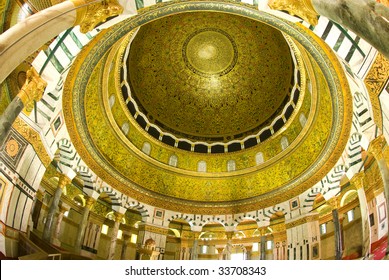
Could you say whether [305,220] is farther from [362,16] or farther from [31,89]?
[31,89]

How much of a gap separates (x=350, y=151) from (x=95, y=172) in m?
11.4

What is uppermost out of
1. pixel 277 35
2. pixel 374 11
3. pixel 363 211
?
pixel 277 35

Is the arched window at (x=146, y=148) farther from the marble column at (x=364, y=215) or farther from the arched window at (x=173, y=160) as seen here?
the marble column at (x=364, y=215)

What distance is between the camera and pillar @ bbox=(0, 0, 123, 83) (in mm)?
6125

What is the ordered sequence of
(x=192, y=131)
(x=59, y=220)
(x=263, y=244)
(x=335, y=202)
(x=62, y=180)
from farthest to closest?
1. (x=192, y=131)
2. (x=263, y=244)
3. (x=59, y=220)
4. (x=335, y=202)
5. (x=62, y=180)

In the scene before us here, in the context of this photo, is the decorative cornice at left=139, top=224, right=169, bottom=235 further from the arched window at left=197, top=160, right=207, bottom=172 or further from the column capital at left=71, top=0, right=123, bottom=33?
the column capital at left=71, top=0, right=123, bottom=33

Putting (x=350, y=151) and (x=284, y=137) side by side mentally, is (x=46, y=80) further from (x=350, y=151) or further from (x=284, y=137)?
(x=284, y=137)

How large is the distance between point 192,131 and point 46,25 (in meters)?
15.0

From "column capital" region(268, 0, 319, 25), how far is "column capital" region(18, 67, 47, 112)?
21.8 ft

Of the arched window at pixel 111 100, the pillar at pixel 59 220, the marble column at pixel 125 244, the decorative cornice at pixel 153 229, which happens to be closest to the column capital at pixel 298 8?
the arched window at pixel 111 100

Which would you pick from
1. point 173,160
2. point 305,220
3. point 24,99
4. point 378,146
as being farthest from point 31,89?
point 305,220

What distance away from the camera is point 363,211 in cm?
1205

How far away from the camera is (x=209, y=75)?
69.5 ft
